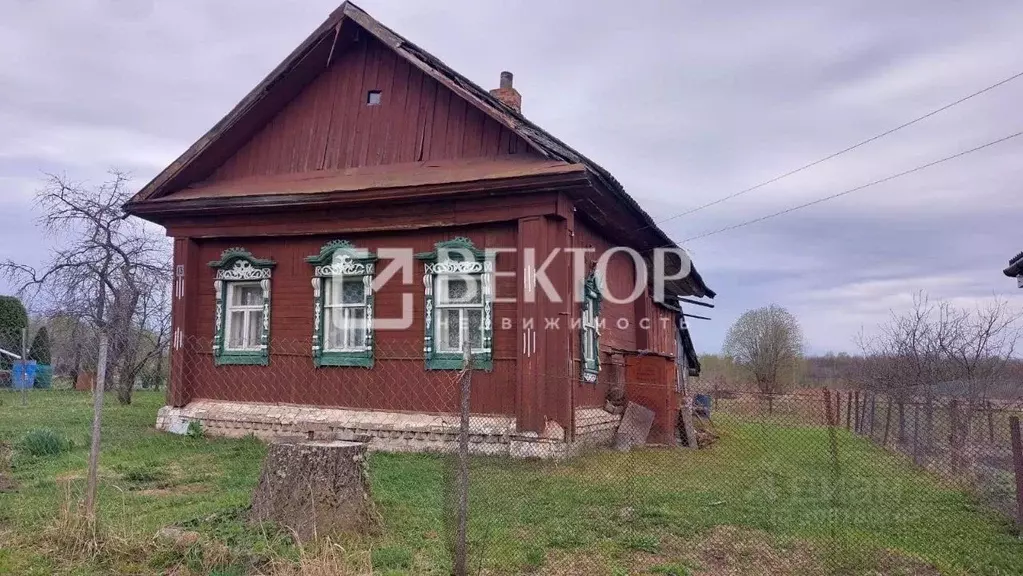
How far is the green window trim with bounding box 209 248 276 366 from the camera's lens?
11164 millimetres

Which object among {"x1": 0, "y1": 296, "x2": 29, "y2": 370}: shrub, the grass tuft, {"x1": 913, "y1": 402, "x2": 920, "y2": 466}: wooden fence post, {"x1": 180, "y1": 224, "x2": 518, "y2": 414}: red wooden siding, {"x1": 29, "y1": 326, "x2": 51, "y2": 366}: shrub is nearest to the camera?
the grass tuft

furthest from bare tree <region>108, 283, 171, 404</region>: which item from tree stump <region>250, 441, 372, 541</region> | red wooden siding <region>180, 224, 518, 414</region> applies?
tree stump <region>250, 441, 372, 541</region>

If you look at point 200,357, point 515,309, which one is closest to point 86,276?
point 200,357

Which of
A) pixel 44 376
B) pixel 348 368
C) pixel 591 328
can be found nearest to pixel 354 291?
pixel 348 368

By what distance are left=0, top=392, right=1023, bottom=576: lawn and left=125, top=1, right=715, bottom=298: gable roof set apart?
3880 millimetres

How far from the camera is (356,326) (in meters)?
10.8

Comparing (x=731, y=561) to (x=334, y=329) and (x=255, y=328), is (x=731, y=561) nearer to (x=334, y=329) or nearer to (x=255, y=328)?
(x=334, y=329)

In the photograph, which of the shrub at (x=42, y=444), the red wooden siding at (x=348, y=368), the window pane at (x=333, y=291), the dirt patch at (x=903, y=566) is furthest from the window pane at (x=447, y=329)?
the dirt patch at (x=903, y=566)

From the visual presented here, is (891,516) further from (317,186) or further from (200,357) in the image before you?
(200,357)

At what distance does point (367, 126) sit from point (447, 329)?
3.53 m

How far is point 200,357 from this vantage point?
11656 mm

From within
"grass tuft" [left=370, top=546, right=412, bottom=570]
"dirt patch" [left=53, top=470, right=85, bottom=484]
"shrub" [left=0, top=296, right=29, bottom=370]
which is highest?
"shrub" [left=0, top=296, right=29, bottom=370]

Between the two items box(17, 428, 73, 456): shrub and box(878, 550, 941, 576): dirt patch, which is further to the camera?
box(17, 428, 73, 456): shrub

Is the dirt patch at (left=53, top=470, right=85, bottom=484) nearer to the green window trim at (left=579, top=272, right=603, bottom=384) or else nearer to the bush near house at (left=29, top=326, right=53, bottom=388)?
the green window trim at (left=579, top=272, right=603, bottom=384)
